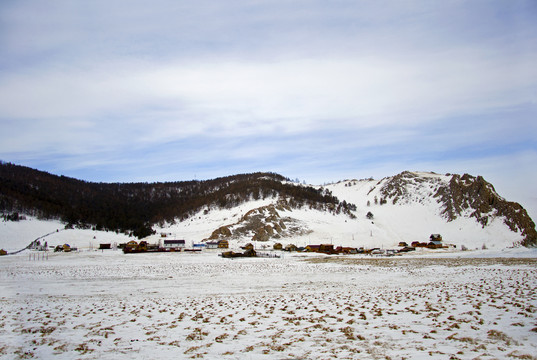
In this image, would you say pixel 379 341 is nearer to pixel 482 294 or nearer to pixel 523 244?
pixel 482 294

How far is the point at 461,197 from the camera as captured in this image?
471 feet

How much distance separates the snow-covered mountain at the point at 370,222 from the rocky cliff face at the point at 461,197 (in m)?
0.29

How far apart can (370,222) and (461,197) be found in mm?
40006

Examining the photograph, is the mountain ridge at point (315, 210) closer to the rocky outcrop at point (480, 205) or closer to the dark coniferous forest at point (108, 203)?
the rocky outcrop at point (480, 205)

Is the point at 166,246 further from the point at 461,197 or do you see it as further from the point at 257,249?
the point at 461,197

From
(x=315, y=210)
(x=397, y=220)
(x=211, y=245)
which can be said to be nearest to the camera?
(x=211, y=245)

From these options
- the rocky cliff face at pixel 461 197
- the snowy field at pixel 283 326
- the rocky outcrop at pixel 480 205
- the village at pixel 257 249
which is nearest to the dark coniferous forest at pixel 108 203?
the rocky cliff face at pixel 461 197

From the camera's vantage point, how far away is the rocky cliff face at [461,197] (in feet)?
404

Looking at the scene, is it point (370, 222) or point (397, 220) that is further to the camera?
point (397, 220)

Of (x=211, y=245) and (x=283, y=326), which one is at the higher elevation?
(x=283, y=326)

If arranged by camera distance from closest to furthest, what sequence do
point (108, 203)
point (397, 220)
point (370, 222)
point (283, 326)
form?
point (283, 326) < point (370, 222) < point (397, 220) < point (108, 203)

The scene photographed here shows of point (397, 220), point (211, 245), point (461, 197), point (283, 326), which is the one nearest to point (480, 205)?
point (461, 197)

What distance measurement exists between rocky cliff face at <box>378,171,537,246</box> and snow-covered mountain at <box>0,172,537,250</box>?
0.29m

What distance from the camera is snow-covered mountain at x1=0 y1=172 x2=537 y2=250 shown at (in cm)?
10831
